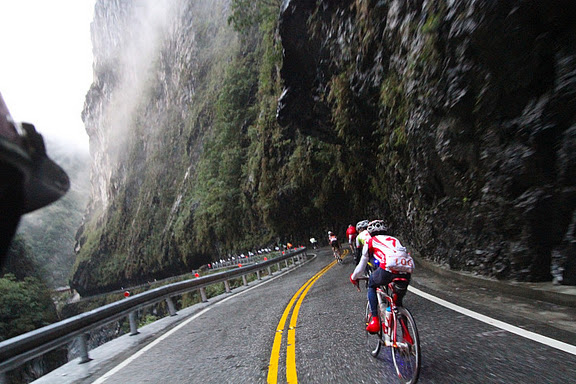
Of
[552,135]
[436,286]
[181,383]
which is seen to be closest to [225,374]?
[181,383]

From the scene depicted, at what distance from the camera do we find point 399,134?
45.9 feet

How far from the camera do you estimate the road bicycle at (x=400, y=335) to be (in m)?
3.37

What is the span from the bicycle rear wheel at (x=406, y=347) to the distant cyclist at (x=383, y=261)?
0.36 meters

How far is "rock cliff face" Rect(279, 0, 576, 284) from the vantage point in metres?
6.39

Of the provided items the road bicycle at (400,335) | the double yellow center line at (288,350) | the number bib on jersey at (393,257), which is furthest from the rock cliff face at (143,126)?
the number bib on jersey at (393,257)

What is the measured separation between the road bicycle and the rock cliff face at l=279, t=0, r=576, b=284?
3.76m

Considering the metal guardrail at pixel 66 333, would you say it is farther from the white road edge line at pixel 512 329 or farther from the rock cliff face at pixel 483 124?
the rock cliff face at pixel 483 124

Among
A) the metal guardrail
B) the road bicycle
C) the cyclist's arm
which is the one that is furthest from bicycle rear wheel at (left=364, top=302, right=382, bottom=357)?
the metal guardrail

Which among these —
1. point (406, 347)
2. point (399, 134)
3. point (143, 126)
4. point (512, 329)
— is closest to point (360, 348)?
point (406, 347)

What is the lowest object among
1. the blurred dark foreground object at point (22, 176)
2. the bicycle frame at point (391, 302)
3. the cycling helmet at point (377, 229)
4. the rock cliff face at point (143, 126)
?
the bicycle frame at point (391, 302)

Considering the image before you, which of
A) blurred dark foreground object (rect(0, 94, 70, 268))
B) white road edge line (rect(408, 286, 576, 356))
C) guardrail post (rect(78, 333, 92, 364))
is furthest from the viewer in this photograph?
guardrail post (rect(78, 333, 92, 364))

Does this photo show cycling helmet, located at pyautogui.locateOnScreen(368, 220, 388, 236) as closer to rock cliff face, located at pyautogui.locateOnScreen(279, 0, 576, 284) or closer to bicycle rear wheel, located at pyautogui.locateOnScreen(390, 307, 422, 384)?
bicycle rear wheel, located at pyautogui.locateOnScreen(390, 307, 422, 384)

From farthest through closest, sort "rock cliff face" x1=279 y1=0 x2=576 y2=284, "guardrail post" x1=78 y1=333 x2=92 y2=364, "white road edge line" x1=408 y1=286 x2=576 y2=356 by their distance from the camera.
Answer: "rock cliff face" x1=279 y1=0 x2=576 y2=284 < "guardrail post" x1=78 y1=333 x2=92 y2=364 < "white road edge line" x1=408 y1=286 x2=576 y2=356

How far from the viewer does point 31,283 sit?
40.8m
